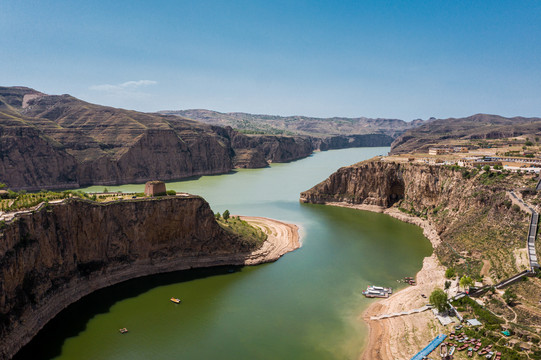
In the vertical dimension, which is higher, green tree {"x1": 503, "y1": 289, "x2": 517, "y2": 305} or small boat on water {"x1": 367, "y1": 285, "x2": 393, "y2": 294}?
green tree {"x1": 503, "y1": 289, "x2": 517, "y2": 305}

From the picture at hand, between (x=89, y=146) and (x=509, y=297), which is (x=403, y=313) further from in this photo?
(x=89, y=146)

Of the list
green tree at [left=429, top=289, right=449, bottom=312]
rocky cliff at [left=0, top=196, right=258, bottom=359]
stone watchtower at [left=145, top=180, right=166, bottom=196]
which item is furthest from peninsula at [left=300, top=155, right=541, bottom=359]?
stone watchtower at [left=145, top=180, right=166, bottom=196]

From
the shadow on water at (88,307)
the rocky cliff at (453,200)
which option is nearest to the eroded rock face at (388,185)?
the rocky cliff at (453,200)

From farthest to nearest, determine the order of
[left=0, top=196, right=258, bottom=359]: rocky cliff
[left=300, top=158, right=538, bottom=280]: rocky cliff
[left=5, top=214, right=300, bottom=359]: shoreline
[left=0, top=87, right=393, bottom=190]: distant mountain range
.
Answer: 1. [left=0, top=87, right=393, bottom=190]: distant mountain range
2. [left=300, top=158, right=538, bottom=280]: rocky cliff
3. [left=0, top=196, right=258, bottom=359]: rocky cliff
4. [left=5, top=214, right=300, bottom=359]: shoreline

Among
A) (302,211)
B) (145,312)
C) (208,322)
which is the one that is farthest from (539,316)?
(302,211)

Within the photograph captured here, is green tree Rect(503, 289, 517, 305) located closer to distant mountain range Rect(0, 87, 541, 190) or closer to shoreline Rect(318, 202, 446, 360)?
shoreline Rect(318, 202, 446, 360)

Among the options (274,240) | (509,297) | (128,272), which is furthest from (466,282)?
(128,272)
